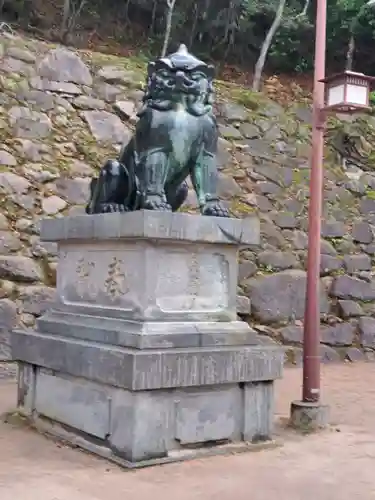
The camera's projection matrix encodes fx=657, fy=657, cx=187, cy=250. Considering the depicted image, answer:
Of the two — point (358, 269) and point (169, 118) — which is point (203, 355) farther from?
point (358, 269)

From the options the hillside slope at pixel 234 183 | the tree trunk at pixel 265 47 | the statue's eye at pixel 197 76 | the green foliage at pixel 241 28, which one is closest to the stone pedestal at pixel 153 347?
the statue's eye at pixel 197 76

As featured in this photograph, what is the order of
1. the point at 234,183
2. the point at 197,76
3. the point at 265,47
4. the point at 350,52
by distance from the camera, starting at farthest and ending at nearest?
1. the point at 350,52
2. the point at 265,47
3. the point at 234,183
4. the point at 197,76

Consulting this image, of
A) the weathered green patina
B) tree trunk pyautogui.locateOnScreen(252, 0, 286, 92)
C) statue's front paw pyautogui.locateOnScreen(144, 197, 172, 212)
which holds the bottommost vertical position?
statue's front paw pyautogui.locateOnScreen(144, 197, 172, 212)

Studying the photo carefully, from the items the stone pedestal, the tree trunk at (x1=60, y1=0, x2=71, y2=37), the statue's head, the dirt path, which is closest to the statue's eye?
the statue's head

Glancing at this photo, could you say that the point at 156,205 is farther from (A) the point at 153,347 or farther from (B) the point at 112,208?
(A) the point at 153,347

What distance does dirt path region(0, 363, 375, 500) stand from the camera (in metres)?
3.62

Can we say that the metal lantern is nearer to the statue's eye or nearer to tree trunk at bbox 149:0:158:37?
the statue's eye

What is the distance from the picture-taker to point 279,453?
14.8ft

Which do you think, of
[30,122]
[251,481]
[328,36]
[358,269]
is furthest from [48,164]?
[328,36]

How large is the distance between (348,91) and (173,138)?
5.69 feet

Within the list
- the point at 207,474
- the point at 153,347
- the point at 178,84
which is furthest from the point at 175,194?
the point at 207,474

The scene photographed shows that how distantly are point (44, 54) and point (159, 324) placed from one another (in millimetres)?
6870

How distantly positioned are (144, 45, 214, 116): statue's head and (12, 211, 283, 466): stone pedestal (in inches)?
32.7

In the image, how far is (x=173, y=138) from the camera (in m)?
4.50
